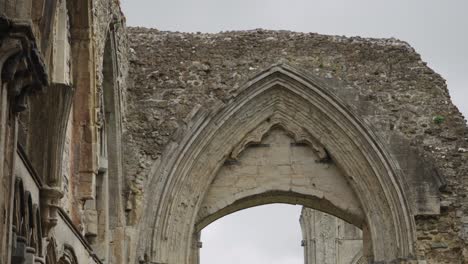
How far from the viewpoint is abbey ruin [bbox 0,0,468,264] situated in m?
13.3

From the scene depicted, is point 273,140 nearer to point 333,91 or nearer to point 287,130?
point 287,130

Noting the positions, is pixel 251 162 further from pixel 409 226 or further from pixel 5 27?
pixel 5 27

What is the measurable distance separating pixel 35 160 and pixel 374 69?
6.67 m

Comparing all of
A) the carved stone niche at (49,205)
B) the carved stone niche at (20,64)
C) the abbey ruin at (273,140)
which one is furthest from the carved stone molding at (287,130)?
the carved stone niche at (20,64)

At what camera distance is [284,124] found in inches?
557

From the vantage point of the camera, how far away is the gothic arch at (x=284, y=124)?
1345 centimetres

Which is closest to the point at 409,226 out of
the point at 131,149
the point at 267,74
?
the point at 267,74

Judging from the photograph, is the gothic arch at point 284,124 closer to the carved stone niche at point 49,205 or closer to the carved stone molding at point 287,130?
the carved stone molding at point 287,130

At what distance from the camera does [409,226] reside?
13.4m

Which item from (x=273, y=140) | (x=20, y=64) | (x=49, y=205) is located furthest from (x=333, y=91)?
(x=20, y=64)

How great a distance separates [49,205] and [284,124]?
6019 mm

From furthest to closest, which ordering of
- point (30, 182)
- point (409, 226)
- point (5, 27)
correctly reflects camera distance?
point (409, 226), point (30, 182), point (5, 27)

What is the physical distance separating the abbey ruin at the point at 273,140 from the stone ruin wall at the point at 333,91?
1 centimetres

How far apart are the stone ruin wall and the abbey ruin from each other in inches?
0.6
